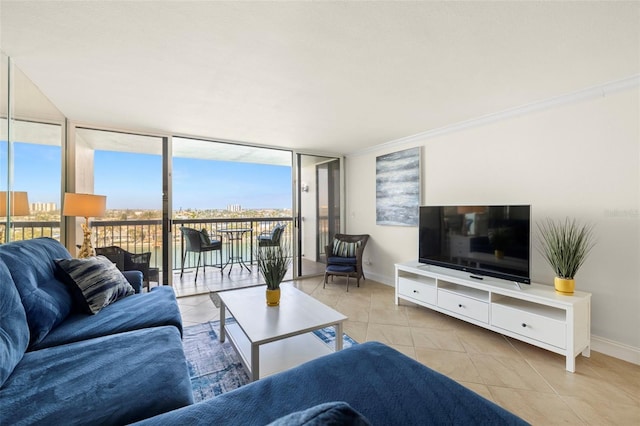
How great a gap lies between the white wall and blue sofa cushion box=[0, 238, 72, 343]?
12.7 ft

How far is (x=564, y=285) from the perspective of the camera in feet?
7.48

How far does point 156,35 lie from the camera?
167cm

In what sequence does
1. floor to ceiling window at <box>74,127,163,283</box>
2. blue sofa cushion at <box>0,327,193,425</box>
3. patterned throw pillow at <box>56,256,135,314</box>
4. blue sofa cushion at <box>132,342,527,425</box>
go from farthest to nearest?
floor to ceiling window at <box>74,127,163,283</box> → patterned throw pillow at <box>56,256,135,314</box> → blue sofa cushion at <box>0,327,193,425</box> → blue sofa cushion at <box>132,342,527,425</box>

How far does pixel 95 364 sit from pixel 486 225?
3.20 meters

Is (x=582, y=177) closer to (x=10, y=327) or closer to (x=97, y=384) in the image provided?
(x=97, y=384)

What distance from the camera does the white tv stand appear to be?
6.91ft

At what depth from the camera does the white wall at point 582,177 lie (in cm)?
222

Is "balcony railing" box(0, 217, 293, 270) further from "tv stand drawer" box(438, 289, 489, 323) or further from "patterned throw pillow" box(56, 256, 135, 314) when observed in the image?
"tv stand drawer" box(438, 289, 489, 323)

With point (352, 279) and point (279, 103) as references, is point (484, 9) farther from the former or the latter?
Answer: point (352, 279)

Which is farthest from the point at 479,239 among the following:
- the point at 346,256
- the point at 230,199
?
the point at 230,199

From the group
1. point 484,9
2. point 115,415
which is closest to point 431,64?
point 484,9

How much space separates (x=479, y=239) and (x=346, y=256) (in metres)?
2.09

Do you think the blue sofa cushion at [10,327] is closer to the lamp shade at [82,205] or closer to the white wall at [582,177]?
the lamp shade at [82,205]

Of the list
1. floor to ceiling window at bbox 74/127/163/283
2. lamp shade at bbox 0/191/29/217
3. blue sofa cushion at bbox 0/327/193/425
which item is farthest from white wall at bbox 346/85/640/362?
lamp shade at bbox 0/191/29/217
